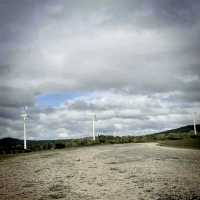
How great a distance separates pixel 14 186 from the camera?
1627cm

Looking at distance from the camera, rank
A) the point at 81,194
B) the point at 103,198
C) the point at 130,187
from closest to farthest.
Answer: the point at 103,198 → the point at 81,194 → the point at 130,187

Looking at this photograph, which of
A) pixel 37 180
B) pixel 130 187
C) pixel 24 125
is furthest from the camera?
pixel 24 125

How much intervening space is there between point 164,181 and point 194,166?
603 cm

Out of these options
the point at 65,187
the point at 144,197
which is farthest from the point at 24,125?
the point at 144,197

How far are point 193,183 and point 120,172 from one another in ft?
17.2

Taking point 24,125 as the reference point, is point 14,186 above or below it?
below

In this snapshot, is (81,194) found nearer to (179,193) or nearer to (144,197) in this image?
(144,197)

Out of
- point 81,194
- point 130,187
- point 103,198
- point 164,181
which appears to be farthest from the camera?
point 164,181

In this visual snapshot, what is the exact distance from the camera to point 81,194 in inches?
528

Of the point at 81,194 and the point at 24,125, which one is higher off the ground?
the point at 24,125

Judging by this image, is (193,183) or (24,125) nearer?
(193,183)

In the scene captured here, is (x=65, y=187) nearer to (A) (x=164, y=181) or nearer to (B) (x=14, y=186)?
(B) (x=14, y=186)

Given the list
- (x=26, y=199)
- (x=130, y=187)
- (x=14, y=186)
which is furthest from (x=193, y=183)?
(x=14, y=186)

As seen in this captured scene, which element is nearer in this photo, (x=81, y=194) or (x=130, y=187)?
(x=81, y=194)
